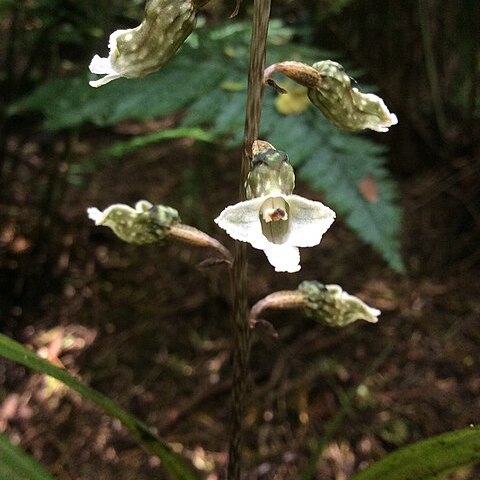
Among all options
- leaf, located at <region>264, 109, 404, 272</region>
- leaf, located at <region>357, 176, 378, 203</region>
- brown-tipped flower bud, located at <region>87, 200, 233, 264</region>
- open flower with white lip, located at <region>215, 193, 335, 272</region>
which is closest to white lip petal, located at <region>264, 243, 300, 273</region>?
open flower with white lip, located at <region>215, 193, 335, 272</region>

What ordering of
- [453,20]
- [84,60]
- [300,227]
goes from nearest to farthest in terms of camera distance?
1. [300,227]
2. [84,60]
3. [453,20]

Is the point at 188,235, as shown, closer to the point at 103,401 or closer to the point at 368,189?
the point at 103,401

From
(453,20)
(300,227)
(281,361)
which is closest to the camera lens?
(300,227)

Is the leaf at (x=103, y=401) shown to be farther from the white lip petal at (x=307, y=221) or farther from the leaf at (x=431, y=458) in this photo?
the white lip petal at (x=307, y=221)

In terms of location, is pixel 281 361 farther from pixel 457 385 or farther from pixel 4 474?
pixel 4 474

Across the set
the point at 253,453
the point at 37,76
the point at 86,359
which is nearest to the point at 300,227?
the point at 253,453

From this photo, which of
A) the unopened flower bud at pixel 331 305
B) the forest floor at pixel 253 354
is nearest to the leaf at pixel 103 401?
the unopened flower bud at pixel 331 305
